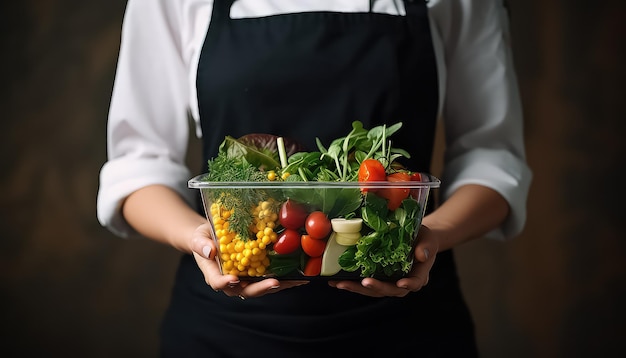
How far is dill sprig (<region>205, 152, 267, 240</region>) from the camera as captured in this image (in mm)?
602

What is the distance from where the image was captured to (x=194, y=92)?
2.91ft

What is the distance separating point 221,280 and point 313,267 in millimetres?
89

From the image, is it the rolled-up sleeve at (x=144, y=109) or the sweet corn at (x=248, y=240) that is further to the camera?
the rolled-up sleeve at (x=144, y=109)

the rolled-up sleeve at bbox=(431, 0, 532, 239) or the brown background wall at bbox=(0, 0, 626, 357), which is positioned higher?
the rolled-up sleeve at bbox=(431, 0, 532, 239)

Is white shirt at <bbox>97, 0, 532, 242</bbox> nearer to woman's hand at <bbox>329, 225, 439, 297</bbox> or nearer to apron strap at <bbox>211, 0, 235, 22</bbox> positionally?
apron strap at <bbox>211, 0, 235, 22</bbox>

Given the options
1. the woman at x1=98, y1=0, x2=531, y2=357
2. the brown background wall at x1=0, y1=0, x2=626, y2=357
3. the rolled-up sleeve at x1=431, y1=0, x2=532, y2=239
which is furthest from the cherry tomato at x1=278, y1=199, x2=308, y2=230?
the brown background wall at x1=0, y1=0, x2=626, y2=357

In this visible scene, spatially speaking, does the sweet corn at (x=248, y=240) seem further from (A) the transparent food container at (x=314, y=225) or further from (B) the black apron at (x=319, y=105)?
(B) the black apron at (x=319, y=105)

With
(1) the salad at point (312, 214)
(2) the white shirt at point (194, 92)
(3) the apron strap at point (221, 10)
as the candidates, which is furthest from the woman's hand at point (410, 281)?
(3) the apron strap at point (221, 10)

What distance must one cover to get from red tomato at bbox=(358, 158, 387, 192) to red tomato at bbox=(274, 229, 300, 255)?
0.07m

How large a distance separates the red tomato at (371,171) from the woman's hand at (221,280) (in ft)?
0.36

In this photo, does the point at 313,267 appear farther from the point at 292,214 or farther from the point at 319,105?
the point at 319,105

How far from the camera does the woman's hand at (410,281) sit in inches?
25.2

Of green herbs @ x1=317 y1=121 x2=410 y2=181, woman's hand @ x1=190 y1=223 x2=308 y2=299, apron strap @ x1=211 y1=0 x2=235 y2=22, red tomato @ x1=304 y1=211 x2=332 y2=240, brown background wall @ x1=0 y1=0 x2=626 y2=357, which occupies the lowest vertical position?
brown background wall @ x1=0 y1=0 x2=626 y2=357

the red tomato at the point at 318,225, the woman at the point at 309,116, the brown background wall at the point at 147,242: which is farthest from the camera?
the brown background wall at the point at 147,242
